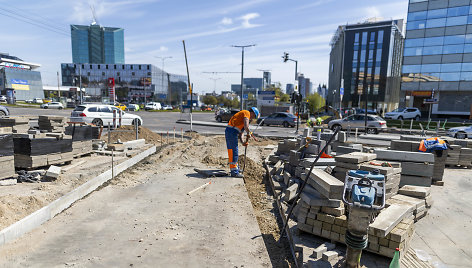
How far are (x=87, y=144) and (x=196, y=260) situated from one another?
7156 millimetres

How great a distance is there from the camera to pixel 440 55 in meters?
38.2

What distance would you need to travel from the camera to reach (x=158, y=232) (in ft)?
14.2

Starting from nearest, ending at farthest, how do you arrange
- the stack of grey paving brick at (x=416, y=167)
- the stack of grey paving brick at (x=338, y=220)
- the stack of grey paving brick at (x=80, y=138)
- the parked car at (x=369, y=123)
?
the stack of grey paving brick at (x=338, y=220)
the stack of grey paving brick at (x=416, y=167)
the stack of grey paving brick at (x=80, y=138)
the parked car at (x=369, y=123)

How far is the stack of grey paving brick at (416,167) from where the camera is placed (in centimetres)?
608

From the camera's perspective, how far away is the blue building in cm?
13246

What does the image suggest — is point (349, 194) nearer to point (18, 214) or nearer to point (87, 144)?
point (18, 214)

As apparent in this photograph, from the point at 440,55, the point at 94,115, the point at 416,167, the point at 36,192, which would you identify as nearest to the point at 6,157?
the point at 36,192

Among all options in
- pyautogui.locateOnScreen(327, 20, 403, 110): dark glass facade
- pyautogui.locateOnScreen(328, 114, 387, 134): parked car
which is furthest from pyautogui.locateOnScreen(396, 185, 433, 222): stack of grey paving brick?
pyautogui.locateOnScreen(327, 20, 403, 110): dark glass facade

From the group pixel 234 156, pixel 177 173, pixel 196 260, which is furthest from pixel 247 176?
pixel 196 260

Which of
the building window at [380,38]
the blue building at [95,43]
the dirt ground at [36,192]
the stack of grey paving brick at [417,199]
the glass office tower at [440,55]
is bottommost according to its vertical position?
the dirt ground at [36,192]

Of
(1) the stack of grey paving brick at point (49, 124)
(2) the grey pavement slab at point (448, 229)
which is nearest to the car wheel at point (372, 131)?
(2) the grey pavement slab at point (448, 229)

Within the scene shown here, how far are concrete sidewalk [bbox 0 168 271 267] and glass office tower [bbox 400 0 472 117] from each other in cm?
4166

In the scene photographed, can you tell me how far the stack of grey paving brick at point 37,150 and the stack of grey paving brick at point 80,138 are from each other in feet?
2.94

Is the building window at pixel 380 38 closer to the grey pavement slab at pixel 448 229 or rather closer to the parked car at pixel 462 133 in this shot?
the parked car at pixel 462 133
